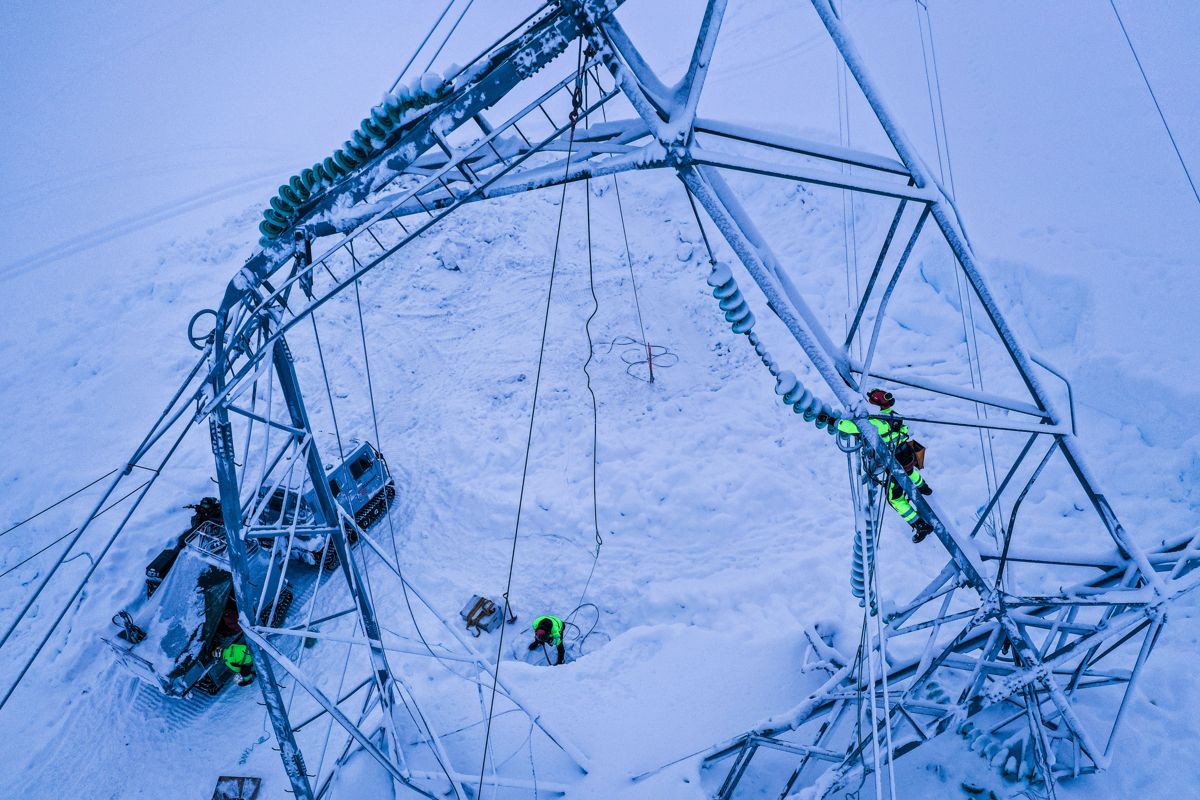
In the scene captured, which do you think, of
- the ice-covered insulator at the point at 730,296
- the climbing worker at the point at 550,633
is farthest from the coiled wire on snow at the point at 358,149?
the climbing worker at the point at 550,633

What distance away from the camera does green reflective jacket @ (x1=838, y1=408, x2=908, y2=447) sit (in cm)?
456

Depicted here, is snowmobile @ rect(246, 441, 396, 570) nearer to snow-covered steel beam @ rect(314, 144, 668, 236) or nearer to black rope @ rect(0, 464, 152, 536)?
black rope @ rect(0, 464, 152, 536)

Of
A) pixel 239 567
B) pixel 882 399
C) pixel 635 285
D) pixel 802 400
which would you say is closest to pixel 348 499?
pixel 239 567

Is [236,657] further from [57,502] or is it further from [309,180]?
[309,180]

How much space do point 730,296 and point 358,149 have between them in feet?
8.73

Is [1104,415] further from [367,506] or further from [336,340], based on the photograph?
[336,340]

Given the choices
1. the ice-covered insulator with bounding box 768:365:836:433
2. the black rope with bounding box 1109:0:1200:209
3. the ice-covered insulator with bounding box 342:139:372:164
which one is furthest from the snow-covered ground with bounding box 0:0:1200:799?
the ice-covered insulator with bounding box 342:139:372:164

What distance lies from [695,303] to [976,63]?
8420mm

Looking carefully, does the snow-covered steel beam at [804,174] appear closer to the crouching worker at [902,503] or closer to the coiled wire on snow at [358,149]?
the coiled wire on snow at [358,149]

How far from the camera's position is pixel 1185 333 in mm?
9258

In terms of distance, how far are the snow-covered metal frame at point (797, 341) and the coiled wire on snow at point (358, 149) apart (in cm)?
8

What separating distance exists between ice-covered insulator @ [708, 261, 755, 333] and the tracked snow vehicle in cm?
547

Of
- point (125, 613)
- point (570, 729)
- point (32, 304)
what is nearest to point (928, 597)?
point (570, 729)

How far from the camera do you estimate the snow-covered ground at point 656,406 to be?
26.1 feet
